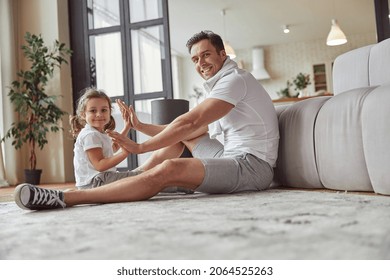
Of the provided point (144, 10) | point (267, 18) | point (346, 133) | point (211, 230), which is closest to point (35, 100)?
point (144, 10)

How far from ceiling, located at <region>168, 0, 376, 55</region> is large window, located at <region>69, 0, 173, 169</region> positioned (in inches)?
64.8

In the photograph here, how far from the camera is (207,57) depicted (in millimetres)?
1937

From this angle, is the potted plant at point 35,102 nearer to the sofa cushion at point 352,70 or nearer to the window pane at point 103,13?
the window pane at point 103,13

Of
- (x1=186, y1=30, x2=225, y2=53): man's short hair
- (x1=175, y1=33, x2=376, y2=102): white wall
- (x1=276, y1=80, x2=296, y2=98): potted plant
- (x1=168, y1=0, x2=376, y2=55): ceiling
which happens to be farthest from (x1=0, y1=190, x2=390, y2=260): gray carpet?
(x1=175, y1=33, x2=376, y2=102): white wall

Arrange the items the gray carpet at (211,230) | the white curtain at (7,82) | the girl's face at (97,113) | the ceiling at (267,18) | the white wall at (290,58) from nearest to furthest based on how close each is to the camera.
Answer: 1. the gray carpet at (211,230)
2. the girl's face at (97,113)
3. the white curtain at (7,82)
4. the ceiling at (267,18)
5. the white wall at (290,58)

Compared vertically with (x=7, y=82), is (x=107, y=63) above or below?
above

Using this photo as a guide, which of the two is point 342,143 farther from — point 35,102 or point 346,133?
point 35,102

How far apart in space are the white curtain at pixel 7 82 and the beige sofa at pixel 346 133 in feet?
10.00

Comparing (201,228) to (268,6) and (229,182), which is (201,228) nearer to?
(229,182)

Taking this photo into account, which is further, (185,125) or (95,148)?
(95,148)

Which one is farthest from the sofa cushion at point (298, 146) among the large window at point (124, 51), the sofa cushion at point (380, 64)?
the large window at point (124, 51)

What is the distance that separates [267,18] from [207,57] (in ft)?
17.0

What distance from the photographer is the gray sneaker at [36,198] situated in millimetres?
1496

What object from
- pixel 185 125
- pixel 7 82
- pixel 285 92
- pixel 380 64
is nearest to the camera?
pixel 185 125
